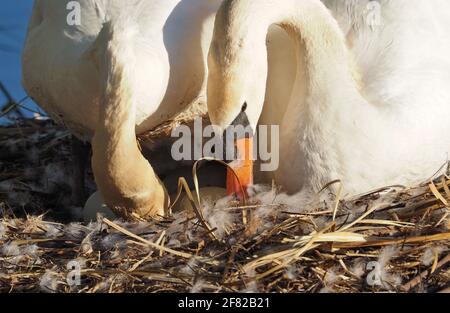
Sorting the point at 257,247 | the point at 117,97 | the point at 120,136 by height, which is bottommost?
the point at 257,247

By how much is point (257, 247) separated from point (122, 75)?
836 millimetres

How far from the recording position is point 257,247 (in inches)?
138

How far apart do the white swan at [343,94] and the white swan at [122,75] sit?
0.30 metres

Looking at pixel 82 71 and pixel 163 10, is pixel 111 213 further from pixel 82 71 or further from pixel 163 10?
pixel 163 10

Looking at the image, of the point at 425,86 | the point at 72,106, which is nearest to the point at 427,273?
the point at 425,86

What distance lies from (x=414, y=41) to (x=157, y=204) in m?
1.33

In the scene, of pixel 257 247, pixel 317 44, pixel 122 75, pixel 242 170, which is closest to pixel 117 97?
pixel 122 75

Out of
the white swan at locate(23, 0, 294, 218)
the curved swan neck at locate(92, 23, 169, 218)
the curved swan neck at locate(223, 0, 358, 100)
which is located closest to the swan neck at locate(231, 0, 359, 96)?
the curved swan neck at locate(223, 0, 358, 100)

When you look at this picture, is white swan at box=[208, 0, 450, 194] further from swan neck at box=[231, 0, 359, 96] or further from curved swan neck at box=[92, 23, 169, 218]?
curved swan neck at box=[92, 23, 169, 218]

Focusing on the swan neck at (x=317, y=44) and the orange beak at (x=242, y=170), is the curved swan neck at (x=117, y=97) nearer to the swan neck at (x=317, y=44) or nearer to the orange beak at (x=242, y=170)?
the orange beak at (x=242, y=170)

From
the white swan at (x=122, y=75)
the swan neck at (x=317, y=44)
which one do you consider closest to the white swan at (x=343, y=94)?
the swan neck at (x=317, y=44)

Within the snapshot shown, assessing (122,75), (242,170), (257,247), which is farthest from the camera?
(242,170)

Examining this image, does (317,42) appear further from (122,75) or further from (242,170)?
(122,75)

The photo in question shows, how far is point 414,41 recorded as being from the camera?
13.9 feet
